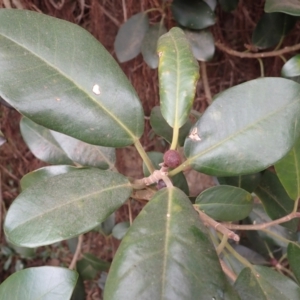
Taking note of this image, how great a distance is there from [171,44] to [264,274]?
41cm

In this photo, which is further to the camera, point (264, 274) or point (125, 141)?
point (264, 274)

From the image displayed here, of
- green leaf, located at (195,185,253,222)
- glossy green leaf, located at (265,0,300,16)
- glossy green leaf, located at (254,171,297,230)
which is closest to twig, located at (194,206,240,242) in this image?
green leaf, located at (195,185,253,222)

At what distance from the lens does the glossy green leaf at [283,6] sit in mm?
684

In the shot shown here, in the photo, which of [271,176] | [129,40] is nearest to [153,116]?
[271,176]

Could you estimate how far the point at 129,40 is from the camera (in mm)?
1050

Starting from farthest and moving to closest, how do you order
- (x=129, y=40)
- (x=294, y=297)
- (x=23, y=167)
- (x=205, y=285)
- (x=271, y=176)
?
(x=23, y=167) < (x=129, y=40) < (x=271, y=176) < (x=294, y=297) < (x=205, y=285)

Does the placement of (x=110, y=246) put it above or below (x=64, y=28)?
below

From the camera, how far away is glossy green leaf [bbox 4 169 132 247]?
1.48 feet

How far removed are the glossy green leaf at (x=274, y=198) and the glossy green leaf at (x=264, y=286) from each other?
0.17 metres

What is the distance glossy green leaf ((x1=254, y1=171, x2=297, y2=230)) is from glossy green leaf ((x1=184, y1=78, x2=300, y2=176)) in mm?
333

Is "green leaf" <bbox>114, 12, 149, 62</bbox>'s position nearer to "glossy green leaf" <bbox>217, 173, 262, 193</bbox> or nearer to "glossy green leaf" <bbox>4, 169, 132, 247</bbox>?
"glossy green leaf" <bbox>217, 173, 262, 193</bbox>

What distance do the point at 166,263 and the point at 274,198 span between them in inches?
18.3

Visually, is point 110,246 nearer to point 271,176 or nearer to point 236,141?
point 271,176

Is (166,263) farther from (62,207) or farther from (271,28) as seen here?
(271,28)
